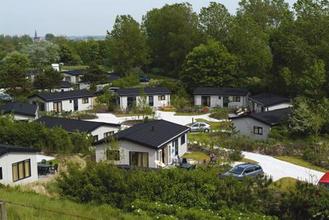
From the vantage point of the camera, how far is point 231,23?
55.7m

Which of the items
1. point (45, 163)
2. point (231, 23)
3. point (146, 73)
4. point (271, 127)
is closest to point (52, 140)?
point (45, 163)

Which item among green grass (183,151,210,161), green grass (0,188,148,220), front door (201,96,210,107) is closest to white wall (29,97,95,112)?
front door (201,96,210,107)

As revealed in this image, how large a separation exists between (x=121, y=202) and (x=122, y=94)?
29856mm

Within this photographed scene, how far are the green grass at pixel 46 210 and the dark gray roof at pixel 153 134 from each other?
848 cm

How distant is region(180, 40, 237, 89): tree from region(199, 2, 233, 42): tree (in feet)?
23.2

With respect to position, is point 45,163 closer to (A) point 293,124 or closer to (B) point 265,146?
(B) point 265,146

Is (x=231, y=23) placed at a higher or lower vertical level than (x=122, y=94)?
higher

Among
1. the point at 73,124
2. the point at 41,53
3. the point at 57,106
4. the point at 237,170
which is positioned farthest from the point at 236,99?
the point at 41,53

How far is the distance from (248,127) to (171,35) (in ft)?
102

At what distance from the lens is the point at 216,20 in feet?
190

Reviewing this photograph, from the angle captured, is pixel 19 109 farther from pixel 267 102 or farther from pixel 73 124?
pixel 267 102

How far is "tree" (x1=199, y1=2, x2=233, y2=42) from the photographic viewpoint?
56.9 meters

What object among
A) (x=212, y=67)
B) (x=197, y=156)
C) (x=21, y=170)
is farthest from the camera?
(x=212, y=67)

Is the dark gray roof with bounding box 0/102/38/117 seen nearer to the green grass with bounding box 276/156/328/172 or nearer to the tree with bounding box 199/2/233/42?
the green grass with bounding box 276/156/328/172
